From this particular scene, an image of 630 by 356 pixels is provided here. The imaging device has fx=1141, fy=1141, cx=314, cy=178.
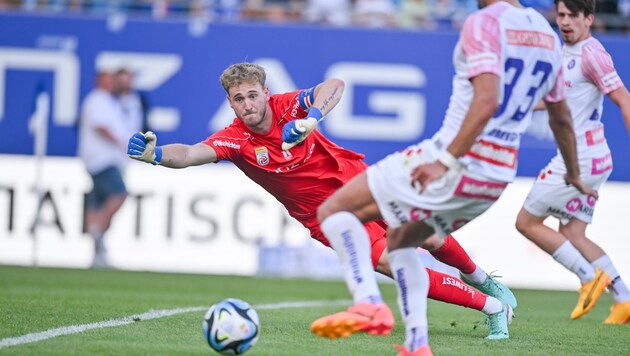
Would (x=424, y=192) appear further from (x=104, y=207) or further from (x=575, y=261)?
(x=104, y=207)

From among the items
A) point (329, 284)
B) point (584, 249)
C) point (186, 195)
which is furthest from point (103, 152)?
point (584, 249)

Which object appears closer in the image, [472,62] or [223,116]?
[472,62]

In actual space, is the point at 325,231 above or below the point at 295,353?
above

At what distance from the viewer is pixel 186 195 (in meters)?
16.3

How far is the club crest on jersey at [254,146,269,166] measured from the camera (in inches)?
318

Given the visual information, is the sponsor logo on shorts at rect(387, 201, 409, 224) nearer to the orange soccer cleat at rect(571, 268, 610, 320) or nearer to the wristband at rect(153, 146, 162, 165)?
the wristband at rect(153, 146, 162, 165)

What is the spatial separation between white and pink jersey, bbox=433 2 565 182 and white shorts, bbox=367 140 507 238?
81 millimetres

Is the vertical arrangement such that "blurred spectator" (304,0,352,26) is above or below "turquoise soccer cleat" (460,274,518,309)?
above

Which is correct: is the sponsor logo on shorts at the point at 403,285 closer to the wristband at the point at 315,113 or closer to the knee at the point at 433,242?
the knee at the point at 433,242

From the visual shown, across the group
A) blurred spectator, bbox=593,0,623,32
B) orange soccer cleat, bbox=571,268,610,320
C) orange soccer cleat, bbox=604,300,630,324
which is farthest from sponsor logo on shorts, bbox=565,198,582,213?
blurred spectator, bbox=593,0,623,32

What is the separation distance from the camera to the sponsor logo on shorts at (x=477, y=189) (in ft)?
19.9

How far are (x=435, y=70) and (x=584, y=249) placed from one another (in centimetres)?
669

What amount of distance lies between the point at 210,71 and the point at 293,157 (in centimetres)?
892

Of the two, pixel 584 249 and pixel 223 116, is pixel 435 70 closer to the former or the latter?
pixel 223 116
